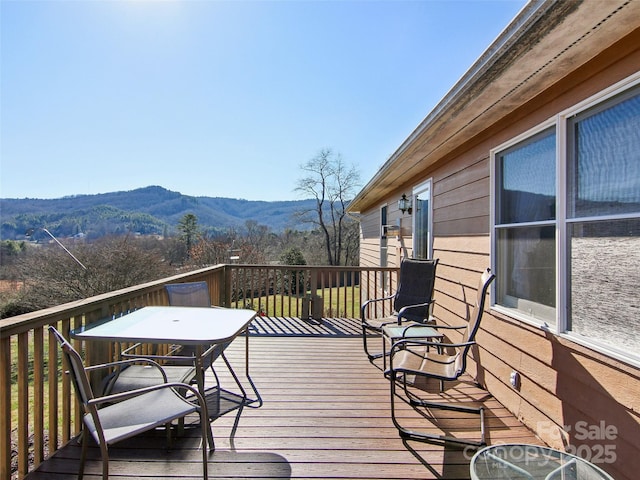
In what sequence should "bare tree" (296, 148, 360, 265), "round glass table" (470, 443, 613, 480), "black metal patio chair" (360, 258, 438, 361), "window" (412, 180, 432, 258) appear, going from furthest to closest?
"bare tree" (296, 148, 360, 265), "window" (412, 180, 432, 258), "black metal patio chair" (360, 258, 438, 361), "round glass table" (470, 443, 613, 480)

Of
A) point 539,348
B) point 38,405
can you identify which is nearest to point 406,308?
point 539,348

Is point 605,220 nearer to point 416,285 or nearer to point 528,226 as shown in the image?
point 528,226

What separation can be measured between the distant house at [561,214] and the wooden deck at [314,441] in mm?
420

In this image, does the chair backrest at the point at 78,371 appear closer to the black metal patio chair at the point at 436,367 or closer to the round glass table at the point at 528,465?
the round glass table at the point at 528,465

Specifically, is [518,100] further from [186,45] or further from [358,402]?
[186,45]

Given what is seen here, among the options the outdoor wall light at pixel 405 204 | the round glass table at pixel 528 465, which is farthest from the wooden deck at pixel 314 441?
the outdoor wall light at pixel 405 204

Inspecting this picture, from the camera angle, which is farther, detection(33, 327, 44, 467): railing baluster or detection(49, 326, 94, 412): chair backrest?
detection(33, 327, 44, 467): railing baluster

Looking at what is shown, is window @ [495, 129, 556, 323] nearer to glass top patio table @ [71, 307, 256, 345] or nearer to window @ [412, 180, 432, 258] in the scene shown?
window @ [412, 180, 432, 258]

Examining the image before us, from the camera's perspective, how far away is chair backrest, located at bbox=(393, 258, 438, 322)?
4.00 metres

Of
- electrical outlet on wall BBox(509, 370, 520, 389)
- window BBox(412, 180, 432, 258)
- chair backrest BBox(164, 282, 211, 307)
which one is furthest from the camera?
window BBox(412, 180, 432, 258)

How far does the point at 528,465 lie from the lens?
1.45 meters

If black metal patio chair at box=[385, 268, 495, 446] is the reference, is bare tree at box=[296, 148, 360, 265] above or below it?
above

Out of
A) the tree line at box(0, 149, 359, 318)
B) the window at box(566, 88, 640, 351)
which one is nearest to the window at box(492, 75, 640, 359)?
the window at box(566, 88, 640, 351)

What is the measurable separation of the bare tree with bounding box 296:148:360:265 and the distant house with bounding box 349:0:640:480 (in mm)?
19340
